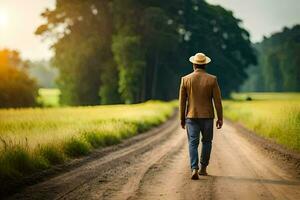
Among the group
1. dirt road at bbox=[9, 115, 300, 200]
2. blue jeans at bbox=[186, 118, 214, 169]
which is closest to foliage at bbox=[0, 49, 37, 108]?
dirt road at bbox=[9, 115, 300, 200]

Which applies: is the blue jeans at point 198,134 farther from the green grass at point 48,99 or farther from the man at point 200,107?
the green grass at point 48,99

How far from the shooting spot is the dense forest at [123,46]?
57.8m

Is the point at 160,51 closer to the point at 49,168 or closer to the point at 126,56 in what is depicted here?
Result: the point at 126,56

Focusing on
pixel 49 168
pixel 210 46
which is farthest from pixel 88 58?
pixel 49 168

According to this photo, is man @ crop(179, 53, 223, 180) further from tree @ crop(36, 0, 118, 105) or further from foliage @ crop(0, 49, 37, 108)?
tree @ crop(36, 0, 118, 105)

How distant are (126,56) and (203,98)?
4706cm

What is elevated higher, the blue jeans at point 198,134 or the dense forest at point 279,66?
the dense forest at point 279,66

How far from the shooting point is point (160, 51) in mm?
61406

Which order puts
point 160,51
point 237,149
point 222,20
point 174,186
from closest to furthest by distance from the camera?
point 174,186 < point 237,149 < point 160,51 < point 222,20

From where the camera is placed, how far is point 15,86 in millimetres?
56344

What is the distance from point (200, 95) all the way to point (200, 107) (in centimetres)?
26

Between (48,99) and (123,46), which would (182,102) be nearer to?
(123,46)

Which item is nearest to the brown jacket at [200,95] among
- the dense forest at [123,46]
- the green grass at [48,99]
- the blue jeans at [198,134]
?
the blue jeans at [198,134]

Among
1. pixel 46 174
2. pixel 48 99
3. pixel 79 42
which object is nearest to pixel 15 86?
pixel 79 42
